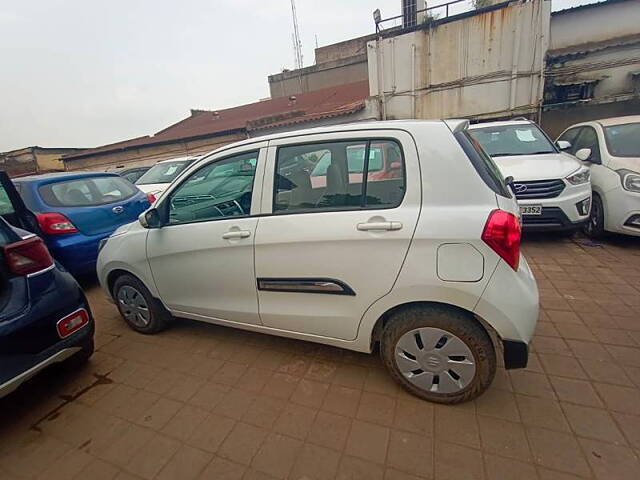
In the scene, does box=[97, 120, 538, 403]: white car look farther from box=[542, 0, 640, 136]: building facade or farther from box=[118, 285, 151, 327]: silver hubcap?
box=[542, 0, 640, 136]: building facade

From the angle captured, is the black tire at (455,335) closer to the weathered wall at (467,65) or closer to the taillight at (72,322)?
the taillight at (72,322)

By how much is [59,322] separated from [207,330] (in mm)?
1152

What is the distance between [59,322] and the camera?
2.00m

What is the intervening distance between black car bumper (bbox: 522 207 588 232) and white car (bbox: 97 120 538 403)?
2.74 m

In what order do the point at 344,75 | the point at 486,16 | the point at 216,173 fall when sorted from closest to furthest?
the point at 216,173, the point at 486,16, the point at 344,75

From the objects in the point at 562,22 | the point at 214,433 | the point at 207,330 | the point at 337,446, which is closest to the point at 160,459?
the point at 214,433

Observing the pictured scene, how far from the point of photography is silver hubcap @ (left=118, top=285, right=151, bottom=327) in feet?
9.37

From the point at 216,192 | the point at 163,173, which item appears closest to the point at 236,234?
the point at 216,192

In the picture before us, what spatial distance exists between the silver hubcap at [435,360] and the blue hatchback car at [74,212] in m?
3.90

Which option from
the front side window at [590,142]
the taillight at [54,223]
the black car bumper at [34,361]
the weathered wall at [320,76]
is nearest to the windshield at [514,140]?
the front side window at [590,142]

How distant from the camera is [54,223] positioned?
3.63 meters

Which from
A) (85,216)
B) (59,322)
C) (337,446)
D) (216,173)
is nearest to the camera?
(337,446)

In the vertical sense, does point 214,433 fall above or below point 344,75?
below

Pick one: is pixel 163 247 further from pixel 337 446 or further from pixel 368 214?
pixel 337 446
